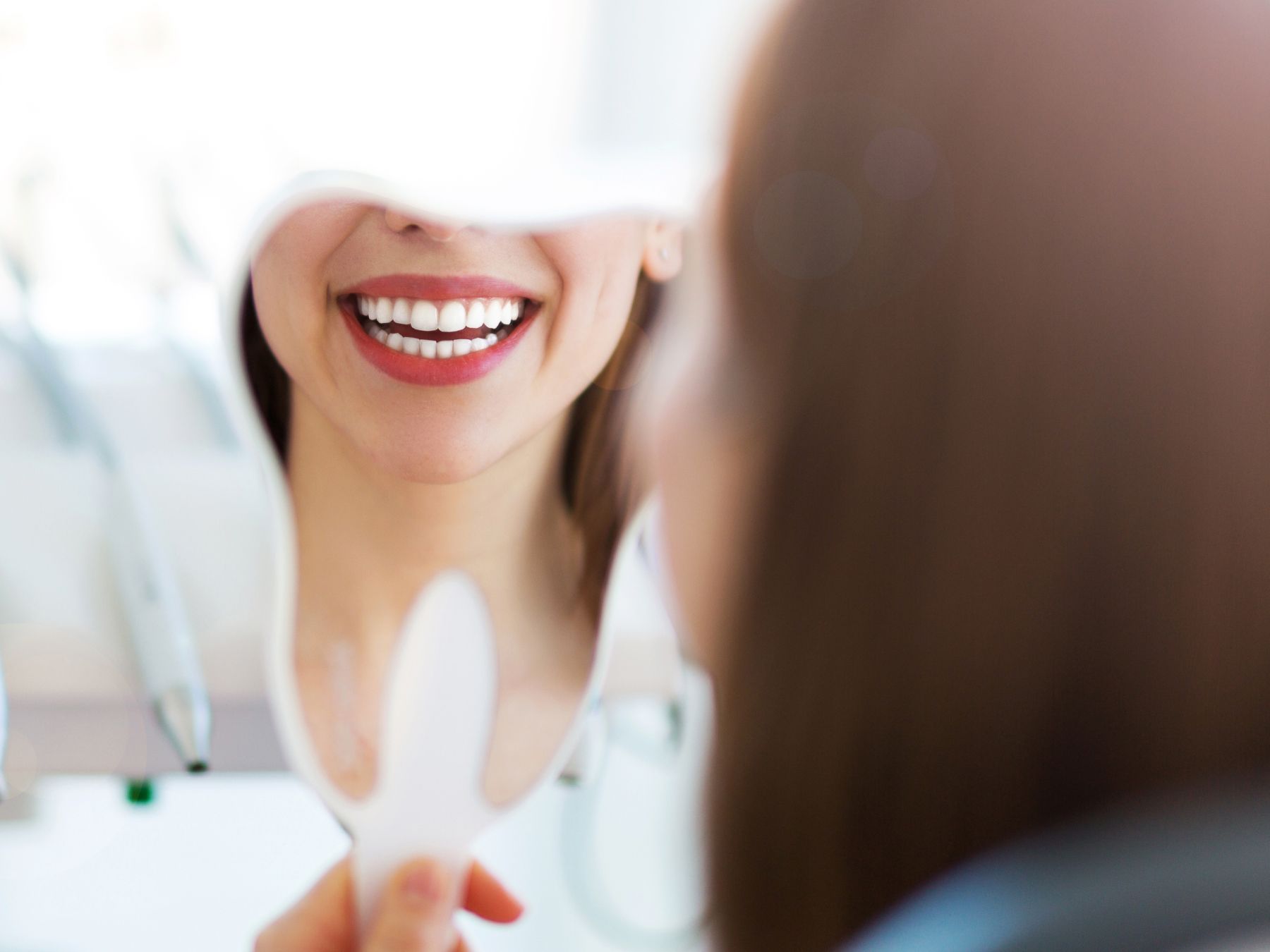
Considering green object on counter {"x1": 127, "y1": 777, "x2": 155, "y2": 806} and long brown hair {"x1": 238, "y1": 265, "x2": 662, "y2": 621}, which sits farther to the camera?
green object on counter {"x1": 127, "y1": 777, "x2": 155, "y2": 806}

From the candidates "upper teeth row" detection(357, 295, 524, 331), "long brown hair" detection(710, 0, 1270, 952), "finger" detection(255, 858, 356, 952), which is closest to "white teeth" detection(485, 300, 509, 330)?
"upper teeth row" detection(357, 295, 524, 331)

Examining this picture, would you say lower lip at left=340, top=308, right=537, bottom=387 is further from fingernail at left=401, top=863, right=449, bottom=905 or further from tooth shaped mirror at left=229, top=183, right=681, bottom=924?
fingernail at left=401, top=863, right=449, bottom=905

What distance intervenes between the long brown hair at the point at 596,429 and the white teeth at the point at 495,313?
5 cm

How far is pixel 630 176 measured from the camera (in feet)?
1.30

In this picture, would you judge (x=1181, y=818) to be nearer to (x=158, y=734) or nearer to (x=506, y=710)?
(x=506, y=710)

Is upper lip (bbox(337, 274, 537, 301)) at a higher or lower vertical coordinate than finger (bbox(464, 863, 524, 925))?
higher

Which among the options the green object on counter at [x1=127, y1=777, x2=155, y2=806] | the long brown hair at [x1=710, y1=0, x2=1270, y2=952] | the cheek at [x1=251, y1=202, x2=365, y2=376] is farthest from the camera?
the green object on counter at [x1=127, y1=777, x2=155, y2=806]

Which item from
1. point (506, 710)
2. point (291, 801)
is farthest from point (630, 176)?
point (291, 801)

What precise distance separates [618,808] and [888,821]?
29 centimetres

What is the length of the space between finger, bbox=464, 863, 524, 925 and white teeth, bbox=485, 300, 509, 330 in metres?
0.24

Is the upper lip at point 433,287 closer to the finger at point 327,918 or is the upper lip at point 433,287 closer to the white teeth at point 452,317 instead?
the white teeth at point 452,317

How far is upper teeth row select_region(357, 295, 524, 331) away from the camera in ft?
1.18

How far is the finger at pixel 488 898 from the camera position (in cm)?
44

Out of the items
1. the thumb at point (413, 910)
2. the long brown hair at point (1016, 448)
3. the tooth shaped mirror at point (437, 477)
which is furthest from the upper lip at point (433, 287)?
the thumb at point (413, 910)
